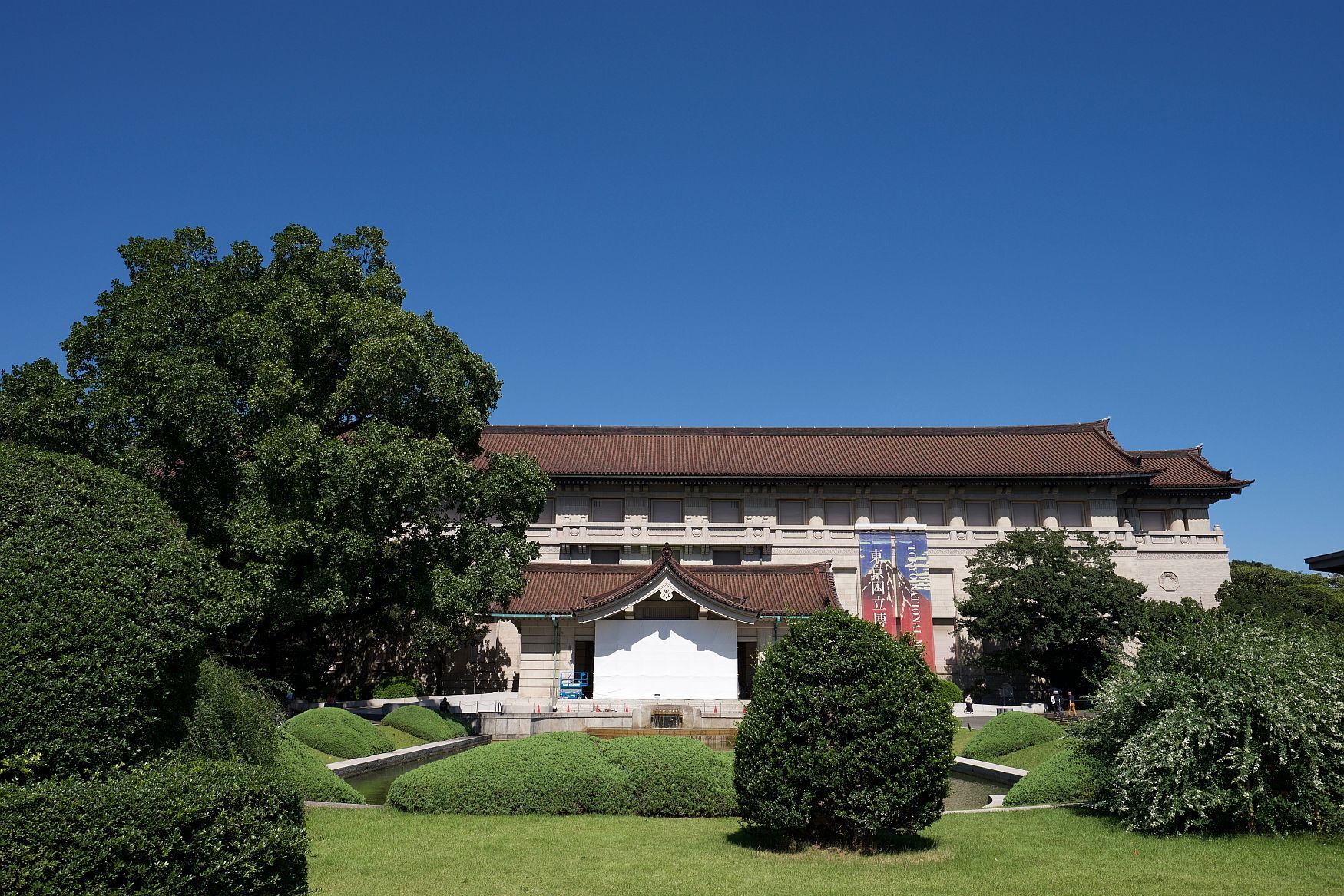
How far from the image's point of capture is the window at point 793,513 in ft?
136

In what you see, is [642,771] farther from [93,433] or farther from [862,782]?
[93,433]

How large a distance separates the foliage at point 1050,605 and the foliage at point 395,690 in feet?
69.8

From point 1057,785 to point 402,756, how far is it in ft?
37.4

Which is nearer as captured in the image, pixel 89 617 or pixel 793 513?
pixel 89 617

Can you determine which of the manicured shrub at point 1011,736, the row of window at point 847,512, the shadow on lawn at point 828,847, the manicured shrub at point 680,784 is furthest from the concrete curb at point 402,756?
the row of window at point 847,512

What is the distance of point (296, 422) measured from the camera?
723 inches

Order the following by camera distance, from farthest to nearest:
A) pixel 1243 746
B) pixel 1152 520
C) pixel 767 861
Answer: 1. pixel 1152 520
2. pixel 1243 746
3. pixel 767 861

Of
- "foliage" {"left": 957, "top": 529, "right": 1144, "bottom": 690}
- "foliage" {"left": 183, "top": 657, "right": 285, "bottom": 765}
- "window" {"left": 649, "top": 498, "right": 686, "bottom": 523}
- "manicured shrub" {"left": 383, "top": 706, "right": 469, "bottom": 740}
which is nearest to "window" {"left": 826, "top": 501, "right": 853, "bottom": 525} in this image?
"foliage" {"left": 957, "top": 529, "right": 1144, "bottom": 690}

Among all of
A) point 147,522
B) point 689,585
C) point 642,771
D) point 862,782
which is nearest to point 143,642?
point 147,522

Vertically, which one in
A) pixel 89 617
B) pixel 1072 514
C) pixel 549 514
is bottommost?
pixel 89 617

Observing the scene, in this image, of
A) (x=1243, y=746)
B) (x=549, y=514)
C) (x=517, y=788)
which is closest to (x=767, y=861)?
(x=517, y=788)

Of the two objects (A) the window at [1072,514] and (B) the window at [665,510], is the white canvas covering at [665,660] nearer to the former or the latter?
(B) the window at [665,510]

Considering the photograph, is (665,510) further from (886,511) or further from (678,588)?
(678,588)

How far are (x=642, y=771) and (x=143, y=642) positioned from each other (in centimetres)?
726
